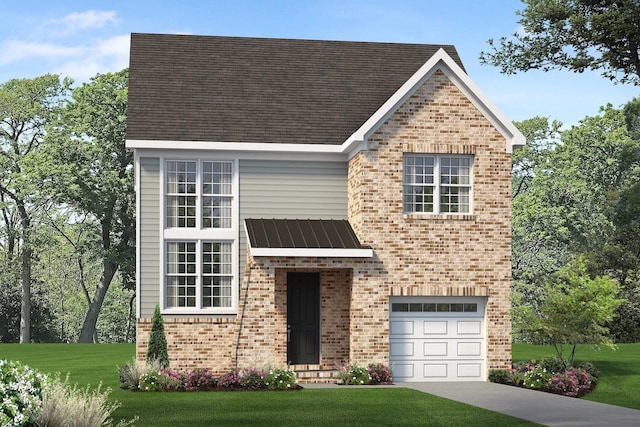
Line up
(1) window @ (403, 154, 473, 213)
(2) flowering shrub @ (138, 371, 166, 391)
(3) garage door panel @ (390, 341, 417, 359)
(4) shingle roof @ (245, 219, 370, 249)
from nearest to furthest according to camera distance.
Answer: (2) flowering shrub @ (138, 371, 166, 391)
(4) shingle roof @ (245, 219, 370, 249)
(3) garage door panel @ (390, 341, 417, 359)
(1) window @ (403, 154, 473, 213)

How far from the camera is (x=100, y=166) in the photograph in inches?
1829

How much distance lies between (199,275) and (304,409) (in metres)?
8.16

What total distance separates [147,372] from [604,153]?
3423cm

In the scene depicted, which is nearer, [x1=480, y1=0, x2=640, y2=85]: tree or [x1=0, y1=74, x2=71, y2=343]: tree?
[x1=480, y1=0, x2=640, y2=85]: tree

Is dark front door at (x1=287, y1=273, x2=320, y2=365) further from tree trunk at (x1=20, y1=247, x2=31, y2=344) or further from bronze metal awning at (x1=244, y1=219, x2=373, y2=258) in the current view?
tree trunk at (x1=20, y1=247, x2=31, y2=344)

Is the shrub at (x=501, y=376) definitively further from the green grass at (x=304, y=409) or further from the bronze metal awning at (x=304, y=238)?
the bronze metal awning at (x=304, y=238)

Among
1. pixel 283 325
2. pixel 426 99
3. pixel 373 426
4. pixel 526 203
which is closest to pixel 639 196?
pixel 526 203

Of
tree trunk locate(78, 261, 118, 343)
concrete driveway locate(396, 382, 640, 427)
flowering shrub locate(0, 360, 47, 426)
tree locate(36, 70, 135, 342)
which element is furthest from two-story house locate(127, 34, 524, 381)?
tree trunk locate(78, 261, 118, 343)

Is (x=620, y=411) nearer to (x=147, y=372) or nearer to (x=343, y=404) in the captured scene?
(x=343, y=404)

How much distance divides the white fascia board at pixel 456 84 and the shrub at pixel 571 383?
20.9ft

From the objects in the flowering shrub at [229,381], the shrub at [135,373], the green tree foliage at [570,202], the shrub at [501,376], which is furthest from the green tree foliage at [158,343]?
the green tree foliage at [570,202]

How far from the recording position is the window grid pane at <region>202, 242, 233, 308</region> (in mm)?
26016

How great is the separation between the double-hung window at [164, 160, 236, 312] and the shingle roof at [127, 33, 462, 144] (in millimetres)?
1096

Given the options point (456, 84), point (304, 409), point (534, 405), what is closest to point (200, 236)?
point (456, 84)
